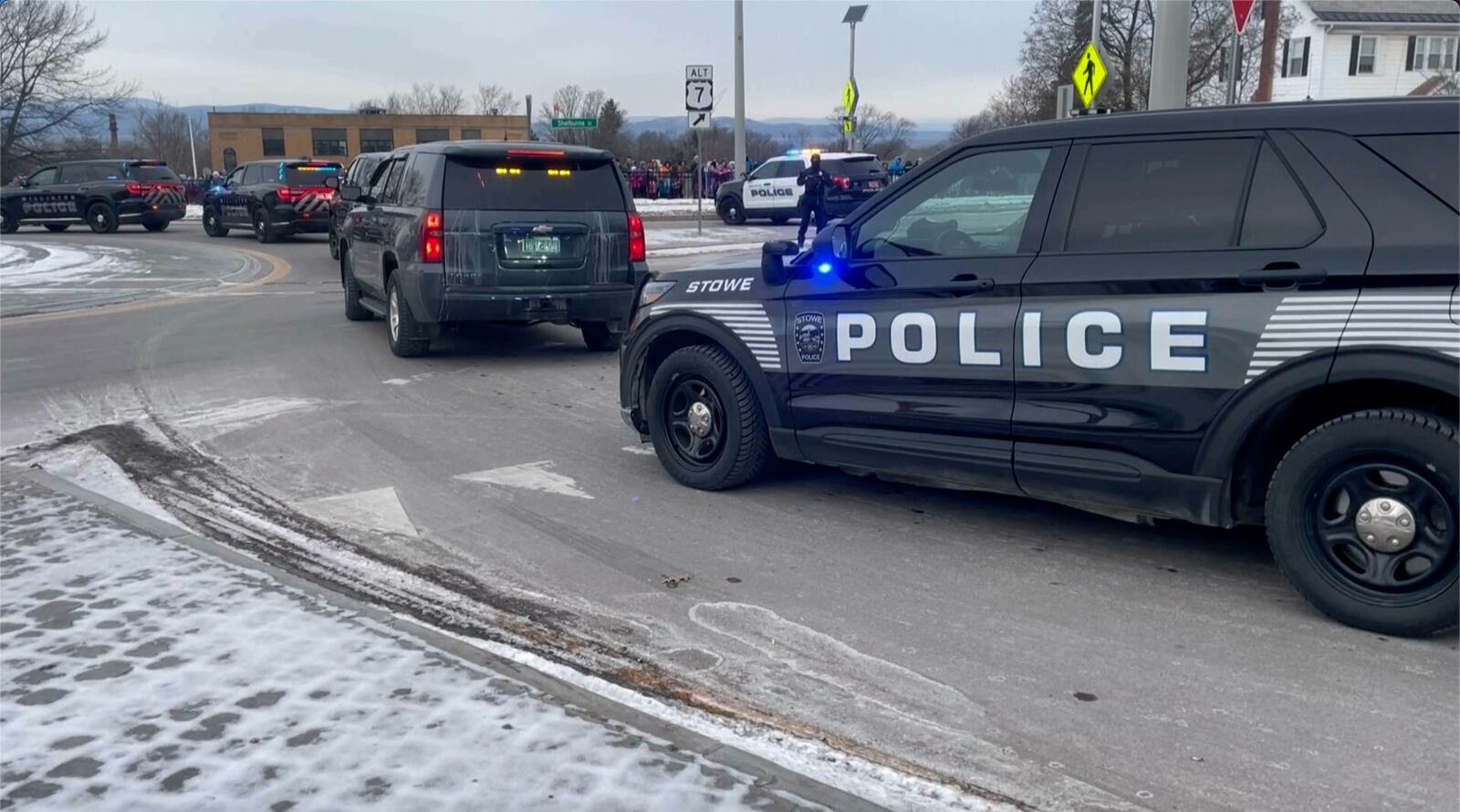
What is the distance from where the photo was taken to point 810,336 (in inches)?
236

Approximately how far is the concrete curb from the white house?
52242 mm

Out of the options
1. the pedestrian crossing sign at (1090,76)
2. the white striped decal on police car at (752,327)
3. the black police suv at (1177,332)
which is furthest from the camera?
the pedestrian crossing sign at (1090,76)

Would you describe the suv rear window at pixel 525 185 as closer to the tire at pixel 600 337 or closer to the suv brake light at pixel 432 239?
the suv brake light at pixel 432 239

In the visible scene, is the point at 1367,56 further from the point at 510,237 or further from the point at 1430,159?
the point at 1430,159

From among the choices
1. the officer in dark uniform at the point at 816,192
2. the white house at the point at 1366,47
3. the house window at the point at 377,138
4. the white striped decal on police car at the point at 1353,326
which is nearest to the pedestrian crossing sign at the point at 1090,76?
the officer in dark uniform at the point at 816,192

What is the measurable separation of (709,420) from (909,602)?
196 centimetres

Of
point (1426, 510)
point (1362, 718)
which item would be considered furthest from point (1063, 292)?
point (1362, 718)

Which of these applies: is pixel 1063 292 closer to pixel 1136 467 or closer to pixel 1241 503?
pixel 1136 467

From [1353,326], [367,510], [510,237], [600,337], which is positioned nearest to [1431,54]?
[600,337]

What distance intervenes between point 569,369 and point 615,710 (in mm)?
A: 7050

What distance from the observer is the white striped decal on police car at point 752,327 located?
6152mm

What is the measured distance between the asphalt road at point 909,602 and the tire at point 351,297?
4.12m

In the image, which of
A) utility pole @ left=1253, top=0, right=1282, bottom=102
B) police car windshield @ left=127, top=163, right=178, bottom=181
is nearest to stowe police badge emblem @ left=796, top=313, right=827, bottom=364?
police car windshield @ left=127, top=163, right=178, bottom=181

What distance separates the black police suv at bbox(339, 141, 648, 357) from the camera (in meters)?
10.0
